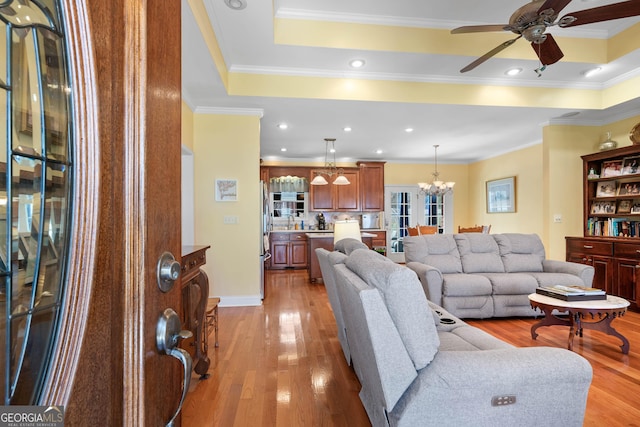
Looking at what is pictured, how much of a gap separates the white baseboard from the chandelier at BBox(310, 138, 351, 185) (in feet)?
8.32

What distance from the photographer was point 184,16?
2.13 m

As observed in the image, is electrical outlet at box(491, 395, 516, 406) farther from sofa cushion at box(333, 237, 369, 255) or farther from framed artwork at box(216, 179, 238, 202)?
framed artwork at box(216, 179, 238, 202)

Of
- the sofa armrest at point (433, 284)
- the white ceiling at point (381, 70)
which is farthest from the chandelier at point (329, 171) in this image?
the sofa armrest at point (433, 284)

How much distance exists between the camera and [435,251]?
12.5 feet

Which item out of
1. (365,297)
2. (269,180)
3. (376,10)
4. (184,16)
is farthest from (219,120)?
(365,297)

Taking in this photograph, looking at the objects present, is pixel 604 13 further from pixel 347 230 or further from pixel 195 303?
pixel 195 303

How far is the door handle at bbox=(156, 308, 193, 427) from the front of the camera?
520mm

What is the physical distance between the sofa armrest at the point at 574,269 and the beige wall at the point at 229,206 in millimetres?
3646

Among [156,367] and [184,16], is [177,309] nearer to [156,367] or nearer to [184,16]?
[156,367]

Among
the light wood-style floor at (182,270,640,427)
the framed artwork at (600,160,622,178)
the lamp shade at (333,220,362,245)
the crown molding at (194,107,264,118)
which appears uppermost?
the crown molding at (194,107,264,118)

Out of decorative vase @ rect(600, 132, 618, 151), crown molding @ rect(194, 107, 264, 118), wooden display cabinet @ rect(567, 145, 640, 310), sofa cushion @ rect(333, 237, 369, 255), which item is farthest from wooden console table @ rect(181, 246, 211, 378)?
decorative vase @ rect(600, 132, 618, 151)

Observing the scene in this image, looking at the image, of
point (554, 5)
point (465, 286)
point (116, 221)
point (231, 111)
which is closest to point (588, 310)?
point (465, 286)

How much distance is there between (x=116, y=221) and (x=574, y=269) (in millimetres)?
4304

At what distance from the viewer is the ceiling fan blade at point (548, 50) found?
2446 mm
